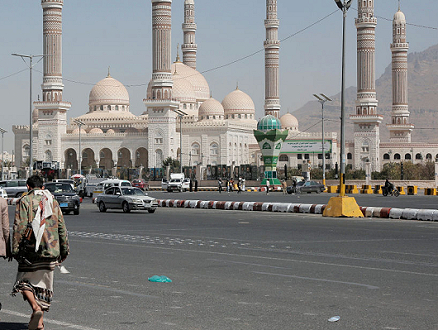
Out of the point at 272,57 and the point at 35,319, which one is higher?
the point at 272,57

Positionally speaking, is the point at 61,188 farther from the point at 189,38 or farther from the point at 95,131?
the point at 189,38

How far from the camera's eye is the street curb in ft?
71.7

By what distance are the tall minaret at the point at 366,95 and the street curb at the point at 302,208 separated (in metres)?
58.6

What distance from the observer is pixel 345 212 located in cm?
2328

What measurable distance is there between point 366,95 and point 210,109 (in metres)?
21.9

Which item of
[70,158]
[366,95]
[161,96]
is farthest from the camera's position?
[70,158]

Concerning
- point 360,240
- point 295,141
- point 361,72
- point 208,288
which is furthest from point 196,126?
point 208,288

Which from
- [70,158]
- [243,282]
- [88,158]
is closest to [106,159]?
[88,158]

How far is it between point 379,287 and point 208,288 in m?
1.96

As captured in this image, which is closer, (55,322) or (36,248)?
(36,248)

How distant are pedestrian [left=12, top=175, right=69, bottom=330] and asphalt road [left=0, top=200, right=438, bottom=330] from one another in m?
0.48

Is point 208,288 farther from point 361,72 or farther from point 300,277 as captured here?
point 361,72

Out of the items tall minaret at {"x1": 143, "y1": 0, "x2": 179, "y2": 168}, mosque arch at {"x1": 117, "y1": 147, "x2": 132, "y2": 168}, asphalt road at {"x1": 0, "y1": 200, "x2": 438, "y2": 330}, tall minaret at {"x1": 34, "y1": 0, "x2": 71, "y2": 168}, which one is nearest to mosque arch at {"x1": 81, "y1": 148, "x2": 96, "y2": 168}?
mosque arch at {"x1": 117, "y1": 147, "x2": 132, "y2": 168}

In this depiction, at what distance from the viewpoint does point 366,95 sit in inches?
3634
